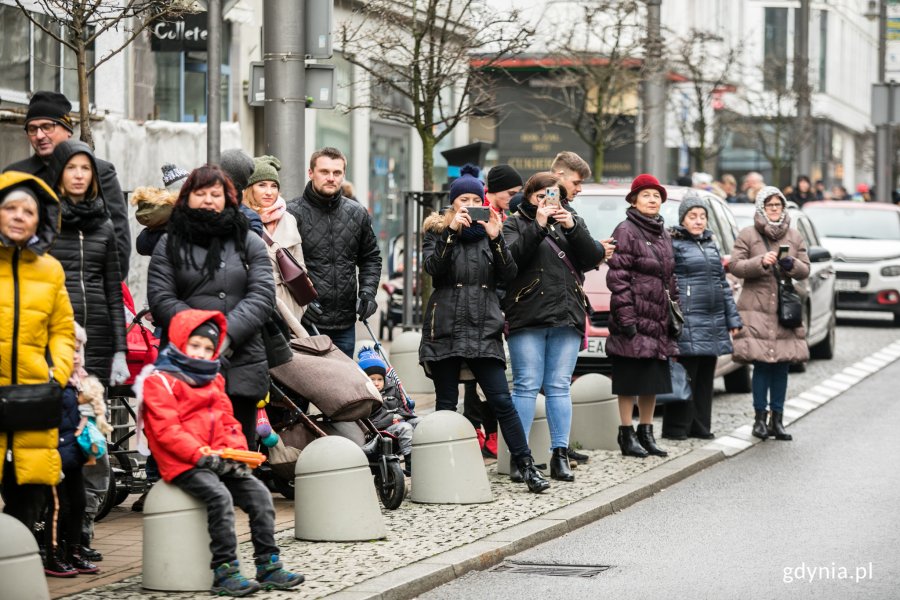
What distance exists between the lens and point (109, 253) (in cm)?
785

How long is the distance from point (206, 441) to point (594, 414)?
17.5 feet

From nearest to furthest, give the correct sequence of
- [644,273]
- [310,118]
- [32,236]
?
[32,236], [644,273], [310,118]

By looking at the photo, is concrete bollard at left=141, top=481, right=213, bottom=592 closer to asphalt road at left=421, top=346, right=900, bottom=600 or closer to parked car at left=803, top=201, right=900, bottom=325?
asphalt road at left=421, top=346, right=900, bottom=600

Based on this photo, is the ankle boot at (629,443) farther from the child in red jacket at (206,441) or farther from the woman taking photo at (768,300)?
the child in red jacket at (206,441)

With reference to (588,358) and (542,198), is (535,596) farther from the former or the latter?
(588,358)

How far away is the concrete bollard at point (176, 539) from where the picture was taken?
714cm

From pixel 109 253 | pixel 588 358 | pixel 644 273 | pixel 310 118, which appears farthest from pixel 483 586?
pixel 310 118

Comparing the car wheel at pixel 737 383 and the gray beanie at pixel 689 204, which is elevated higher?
the gray beanie at pixel 689 204

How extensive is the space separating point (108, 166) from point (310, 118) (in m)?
17.1

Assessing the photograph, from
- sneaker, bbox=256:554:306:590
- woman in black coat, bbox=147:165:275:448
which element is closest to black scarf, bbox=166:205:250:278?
woman in black coat, bbox=147:165:275:448

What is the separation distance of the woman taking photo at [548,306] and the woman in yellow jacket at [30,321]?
3.75 m

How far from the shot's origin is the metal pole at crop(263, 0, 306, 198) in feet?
36.9

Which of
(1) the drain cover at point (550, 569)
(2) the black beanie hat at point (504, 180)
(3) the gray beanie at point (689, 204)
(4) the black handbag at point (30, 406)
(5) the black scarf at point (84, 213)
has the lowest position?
(1) the drain cover at point (550, 569)

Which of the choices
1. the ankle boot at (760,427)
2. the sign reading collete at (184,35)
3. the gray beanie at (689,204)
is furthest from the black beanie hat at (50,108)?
the sign reading collete at (184,35)
